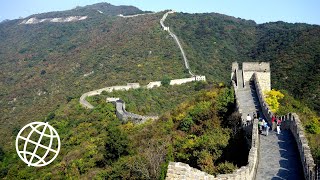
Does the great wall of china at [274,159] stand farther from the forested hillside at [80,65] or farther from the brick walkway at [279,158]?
the forested hillside at [80,65]

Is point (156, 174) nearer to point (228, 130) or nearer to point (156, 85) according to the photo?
point (228, 130)

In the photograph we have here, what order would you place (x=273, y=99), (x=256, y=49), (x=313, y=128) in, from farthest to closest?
(x=256, y=49)
(x=273, y=99)
(x=313, y=128)

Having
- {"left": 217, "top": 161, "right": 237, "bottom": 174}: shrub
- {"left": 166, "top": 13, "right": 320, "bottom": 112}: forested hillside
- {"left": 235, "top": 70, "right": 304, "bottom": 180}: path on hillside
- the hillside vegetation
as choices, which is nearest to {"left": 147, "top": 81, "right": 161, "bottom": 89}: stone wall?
{"left": 166, "top": 13, "right": 320, "bottom": 112}: forested hillside

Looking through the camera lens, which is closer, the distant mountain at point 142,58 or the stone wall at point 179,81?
the distant mountain at point 142,58

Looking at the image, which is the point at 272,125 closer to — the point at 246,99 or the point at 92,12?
the point at 246,99

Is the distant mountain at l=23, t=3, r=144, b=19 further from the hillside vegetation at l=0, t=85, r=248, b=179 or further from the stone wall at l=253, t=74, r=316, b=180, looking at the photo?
the stone wall at l=253, t=74, r=316, b=180

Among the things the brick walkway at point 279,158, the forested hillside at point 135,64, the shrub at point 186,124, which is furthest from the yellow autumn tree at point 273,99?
the brick walkway at point 279,158

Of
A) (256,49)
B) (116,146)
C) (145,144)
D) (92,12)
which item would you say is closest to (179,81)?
(256,49)
